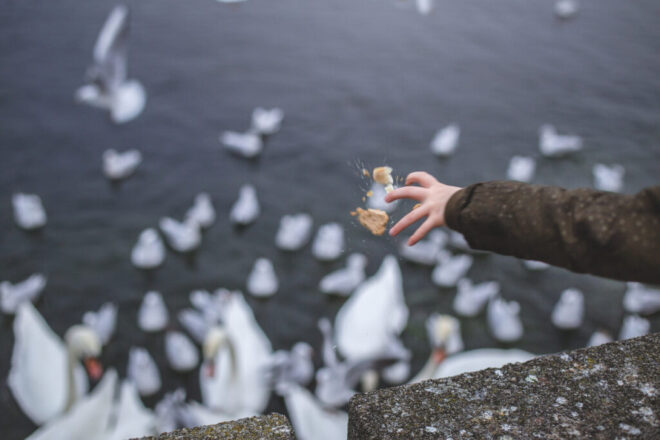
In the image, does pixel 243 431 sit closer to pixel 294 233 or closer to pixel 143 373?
pixel 143 373

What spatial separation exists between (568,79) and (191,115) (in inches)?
61.7

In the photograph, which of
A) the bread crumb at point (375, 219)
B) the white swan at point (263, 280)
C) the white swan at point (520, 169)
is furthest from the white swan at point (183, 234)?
the bread crumb at point (375, 219)

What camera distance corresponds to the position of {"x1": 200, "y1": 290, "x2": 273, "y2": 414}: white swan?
1.40m

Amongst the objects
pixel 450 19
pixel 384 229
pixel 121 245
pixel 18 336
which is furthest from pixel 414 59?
pixel 384 229

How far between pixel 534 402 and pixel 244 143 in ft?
5.61

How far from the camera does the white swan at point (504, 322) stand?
1612 mm

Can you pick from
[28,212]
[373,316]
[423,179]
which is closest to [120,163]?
[28,212]

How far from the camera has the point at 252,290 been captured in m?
1.72

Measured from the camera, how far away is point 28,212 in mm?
1820

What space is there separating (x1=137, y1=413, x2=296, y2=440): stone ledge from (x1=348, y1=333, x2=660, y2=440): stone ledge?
6 centimetres

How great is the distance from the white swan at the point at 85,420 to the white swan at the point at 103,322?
242 mm

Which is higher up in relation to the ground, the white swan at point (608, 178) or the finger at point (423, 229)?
the finger at point (423, 229)

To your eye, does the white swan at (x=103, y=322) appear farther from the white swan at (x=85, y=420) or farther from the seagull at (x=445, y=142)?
the seagull at (x=445, y=142)

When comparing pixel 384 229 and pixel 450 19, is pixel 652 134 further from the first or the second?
pixel 384 229
